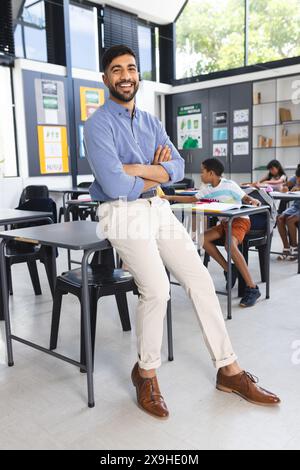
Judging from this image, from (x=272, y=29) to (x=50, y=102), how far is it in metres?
4.06

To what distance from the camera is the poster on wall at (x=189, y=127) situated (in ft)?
27.8

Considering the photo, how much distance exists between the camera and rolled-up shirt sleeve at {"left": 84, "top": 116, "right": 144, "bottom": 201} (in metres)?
1.82

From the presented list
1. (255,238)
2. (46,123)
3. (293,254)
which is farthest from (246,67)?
(255,238)

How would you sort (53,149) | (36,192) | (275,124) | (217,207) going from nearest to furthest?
(217,207)
(36,192)
(53,149)
(275,124)

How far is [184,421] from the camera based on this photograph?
5.69 ft

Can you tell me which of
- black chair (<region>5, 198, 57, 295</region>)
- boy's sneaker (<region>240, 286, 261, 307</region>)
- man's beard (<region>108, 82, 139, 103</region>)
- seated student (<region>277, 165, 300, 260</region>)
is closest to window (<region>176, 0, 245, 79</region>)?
seated student (<region>277, 165, 300, 260</region>)

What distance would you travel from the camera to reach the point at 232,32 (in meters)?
8.08

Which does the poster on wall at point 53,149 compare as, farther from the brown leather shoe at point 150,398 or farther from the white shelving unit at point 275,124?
the brown leather shoe at point 150,398

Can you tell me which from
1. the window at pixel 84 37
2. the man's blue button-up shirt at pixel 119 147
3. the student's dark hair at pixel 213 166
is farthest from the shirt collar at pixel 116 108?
the window at pixel 84 37

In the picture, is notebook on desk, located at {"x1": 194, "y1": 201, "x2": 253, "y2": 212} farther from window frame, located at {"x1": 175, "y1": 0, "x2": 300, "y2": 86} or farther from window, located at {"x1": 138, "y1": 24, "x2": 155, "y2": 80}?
window, located at {"x1": 138, "y1": 24, "x2": 155, "y2": 80}

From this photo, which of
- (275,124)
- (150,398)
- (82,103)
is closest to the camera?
(150,398)

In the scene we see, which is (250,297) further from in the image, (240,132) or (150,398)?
(240,132)
